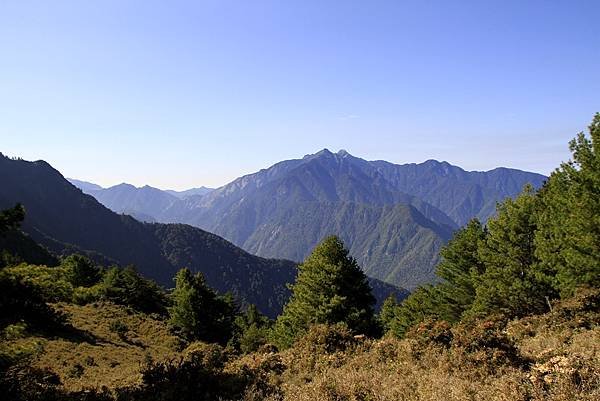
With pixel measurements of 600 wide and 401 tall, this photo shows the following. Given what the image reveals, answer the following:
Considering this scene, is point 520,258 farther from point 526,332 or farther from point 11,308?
point 11,308

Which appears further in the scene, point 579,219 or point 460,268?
point 460,268

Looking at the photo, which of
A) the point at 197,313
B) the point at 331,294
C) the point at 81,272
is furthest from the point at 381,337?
the point at 81,272

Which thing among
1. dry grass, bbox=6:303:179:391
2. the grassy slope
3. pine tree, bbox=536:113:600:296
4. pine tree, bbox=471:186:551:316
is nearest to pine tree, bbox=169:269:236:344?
dry grass, bbox=6:303:179:391

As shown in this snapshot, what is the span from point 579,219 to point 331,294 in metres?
13.8

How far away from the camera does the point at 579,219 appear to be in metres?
17.6

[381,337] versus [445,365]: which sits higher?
[445,365]

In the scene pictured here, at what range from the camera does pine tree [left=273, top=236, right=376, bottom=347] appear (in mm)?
25062

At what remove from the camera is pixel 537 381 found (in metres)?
8.46

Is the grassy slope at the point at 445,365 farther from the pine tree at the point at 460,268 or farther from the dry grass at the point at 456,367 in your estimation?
the pine tree at the point at 460,268

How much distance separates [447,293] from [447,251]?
353 centimetres

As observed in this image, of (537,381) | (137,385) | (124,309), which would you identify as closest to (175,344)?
(124,309)

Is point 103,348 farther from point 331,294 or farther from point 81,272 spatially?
point 81,272

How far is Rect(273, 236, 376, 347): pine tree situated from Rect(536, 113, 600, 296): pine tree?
10.7 m

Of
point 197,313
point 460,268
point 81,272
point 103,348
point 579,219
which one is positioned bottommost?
point 103,348
